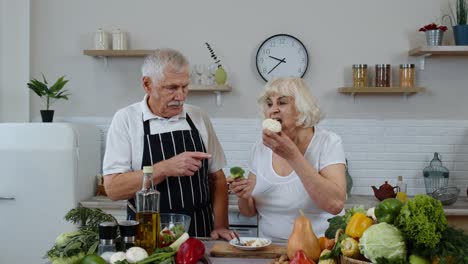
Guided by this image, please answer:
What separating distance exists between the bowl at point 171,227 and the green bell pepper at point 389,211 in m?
0.73

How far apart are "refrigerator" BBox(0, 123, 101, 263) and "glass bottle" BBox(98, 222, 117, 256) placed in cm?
238

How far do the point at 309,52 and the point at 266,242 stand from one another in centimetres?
281

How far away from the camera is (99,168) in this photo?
4.67 m

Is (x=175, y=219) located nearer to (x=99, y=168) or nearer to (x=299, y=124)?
(x=299, y=124)

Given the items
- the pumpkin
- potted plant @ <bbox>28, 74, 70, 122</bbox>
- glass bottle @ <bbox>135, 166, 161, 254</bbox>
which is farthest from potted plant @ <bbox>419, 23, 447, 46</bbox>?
glass bottle @ <bbox>135, 166, 161, 254</bbox>

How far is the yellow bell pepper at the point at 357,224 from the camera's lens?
5.68 feet

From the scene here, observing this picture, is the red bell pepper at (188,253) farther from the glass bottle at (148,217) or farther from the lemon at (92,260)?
the lemon at (92,260)

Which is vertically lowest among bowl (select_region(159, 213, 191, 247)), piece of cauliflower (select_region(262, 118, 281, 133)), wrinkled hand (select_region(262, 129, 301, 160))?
bowl (select_region(159, 213, 191, 247))

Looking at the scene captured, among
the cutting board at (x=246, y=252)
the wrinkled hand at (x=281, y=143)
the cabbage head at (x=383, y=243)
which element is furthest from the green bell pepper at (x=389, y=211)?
the wrinkled hand at (x=281, y=143)

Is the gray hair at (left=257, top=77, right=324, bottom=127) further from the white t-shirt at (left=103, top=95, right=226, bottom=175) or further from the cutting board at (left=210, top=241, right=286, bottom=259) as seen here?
the cutting board at (left=210, top=241, right=286, bottom=259)

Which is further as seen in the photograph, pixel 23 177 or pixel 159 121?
pixel 23 177

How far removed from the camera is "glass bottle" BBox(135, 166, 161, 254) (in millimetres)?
1977

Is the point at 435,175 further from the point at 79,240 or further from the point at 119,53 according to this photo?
the point at 79,240

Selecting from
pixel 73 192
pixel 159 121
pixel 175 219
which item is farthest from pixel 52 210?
pixel 175 219
